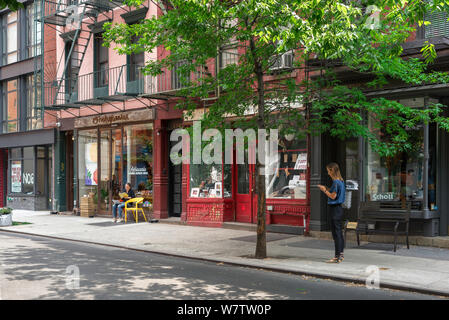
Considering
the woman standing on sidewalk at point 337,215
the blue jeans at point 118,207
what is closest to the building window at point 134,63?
the blue jeans at point 118,207

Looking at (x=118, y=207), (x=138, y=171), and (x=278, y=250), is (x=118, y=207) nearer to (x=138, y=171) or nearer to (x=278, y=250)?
(x=138, y=171)

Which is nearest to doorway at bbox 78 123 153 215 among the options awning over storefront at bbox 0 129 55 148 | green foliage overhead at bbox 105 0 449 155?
awning over storefront at bbox 0 129 55 148

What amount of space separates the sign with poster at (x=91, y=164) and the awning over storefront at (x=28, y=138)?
2261mm

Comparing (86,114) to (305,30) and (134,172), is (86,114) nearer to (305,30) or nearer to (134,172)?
(134,172)

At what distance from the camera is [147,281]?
7820 mm

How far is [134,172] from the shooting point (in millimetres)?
19062

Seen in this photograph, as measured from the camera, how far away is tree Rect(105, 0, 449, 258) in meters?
8.52

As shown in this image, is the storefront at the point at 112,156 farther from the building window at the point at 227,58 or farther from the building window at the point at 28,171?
the building window at the point at 28,171

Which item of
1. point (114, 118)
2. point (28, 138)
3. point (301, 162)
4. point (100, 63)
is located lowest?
point (301, 162)

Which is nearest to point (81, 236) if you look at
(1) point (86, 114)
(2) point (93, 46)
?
(1) point (86, 114)

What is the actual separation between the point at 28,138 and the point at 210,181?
11.7 meters

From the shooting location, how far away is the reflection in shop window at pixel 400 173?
11664mm

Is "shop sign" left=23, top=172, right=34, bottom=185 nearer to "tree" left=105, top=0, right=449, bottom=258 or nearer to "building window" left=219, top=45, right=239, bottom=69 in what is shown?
"building window" left=219, top=45, right=239, bottom=69

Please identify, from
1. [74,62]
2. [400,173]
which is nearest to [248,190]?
[400,173]
